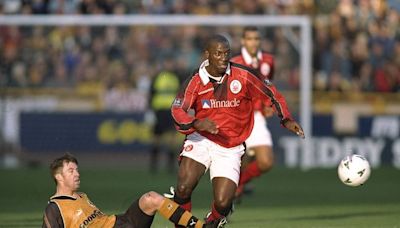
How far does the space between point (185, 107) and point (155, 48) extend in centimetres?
1293

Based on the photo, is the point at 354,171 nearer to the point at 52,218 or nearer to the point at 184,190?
the point at 184,190

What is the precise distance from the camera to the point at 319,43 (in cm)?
2378

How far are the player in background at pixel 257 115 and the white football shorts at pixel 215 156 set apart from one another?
361 cm

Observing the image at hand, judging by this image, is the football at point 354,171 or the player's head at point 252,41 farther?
the player's head at point 252,41

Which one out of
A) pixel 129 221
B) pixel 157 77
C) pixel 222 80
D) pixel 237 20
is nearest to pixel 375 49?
pixel 237 20

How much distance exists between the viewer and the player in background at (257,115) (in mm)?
14508

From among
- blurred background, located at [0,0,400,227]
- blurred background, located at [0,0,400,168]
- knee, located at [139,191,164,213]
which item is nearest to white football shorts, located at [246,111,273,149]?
knee, located at [139,191,164,213]

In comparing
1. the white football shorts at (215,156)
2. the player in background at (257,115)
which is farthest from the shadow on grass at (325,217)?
the white football shorts at (215,156)

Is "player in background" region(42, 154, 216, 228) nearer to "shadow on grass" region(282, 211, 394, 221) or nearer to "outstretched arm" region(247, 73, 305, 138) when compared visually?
"outstretched arm" region(247, 73, 305, 138)

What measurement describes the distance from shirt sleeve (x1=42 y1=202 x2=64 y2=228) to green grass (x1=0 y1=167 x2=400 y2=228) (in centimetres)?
316

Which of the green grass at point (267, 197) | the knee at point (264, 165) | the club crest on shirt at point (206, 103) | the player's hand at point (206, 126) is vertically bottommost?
the green grass at point (267, 197)

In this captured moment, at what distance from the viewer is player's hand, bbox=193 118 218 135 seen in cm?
994

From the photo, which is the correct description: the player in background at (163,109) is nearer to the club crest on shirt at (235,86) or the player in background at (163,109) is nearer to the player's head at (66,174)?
the club crest on shirt at (235,86)

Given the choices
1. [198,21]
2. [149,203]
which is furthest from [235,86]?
[198,21]
